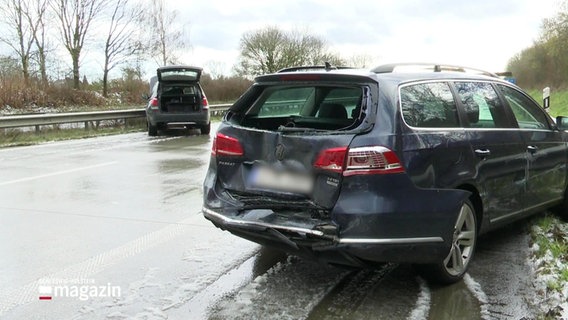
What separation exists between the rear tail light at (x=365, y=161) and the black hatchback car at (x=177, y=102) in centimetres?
1359

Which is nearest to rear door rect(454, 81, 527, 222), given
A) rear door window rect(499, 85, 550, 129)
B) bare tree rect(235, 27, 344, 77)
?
rear door window rect(499, 85, 550, 129)

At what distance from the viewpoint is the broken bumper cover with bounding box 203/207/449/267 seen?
355 cm

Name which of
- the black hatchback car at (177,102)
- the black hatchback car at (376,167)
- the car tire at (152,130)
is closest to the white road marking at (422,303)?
the black hatchback car at (376,167)

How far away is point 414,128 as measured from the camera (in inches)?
150

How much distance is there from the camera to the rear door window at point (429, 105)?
392 centimetres

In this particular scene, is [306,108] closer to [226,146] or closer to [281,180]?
[226,146]

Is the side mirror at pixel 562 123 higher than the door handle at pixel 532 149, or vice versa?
the side mirror at pixel 562 123

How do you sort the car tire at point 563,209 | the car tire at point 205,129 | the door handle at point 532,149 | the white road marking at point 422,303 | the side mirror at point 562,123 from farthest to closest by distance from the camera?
the car tire at point 205,129
the car tire at point 563,209
the side mirror at point 562,123
the door handle at point 532,149
the white road marking at point 422,303

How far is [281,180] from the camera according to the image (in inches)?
154

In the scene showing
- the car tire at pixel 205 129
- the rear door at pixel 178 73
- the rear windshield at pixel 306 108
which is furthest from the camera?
the car tire at pixel 205 129

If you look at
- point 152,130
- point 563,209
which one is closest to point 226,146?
point 563,209

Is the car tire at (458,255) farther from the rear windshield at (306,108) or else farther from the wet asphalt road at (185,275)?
the rear windshield at (306,108)

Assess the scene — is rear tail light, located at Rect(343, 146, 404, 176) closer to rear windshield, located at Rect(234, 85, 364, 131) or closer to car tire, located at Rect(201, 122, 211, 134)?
rear windshield, located at Rect(234, 85, 364, 131)

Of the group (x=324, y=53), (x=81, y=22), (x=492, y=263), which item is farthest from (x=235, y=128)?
(x=324, y=53)
